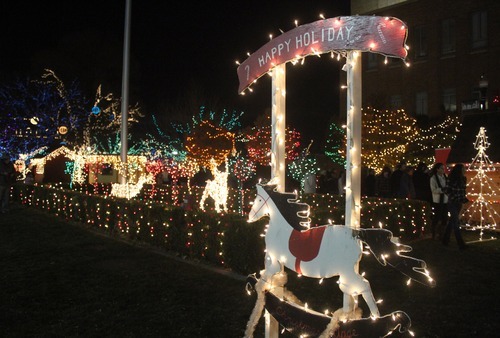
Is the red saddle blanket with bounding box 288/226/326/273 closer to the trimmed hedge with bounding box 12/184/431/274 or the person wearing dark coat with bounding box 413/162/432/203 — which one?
the trimmed hedge with bounding box 12/184/431/274

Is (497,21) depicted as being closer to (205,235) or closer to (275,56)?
(205,235)

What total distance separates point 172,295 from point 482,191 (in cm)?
946

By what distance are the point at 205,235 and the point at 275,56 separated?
4589 mm

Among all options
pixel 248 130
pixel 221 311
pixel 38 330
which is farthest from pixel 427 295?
pixel 248 130

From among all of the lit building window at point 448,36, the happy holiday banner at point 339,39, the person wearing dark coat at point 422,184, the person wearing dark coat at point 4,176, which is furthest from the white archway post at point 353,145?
the lit building window at point 448,36

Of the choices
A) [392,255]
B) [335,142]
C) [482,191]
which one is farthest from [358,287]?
[335,142]

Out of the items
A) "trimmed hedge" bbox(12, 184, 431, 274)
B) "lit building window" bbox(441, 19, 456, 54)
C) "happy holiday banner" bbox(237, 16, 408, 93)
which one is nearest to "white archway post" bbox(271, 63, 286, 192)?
"happy holiday banner" bbox(237, 16, 408, 93)

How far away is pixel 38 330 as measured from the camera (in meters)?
5.08

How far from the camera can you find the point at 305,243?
4.11 metres

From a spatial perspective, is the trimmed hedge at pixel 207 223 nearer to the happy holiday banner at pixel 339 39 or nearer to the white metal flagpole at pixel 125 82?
the white metal flagpole at pixel 125 82

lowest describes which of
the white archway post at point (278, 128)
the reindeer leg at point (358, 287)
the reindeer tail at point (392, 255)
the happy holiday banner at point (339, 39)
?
the reindeer leg at point (358, 287)

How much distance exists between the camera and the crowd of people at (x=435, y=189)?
30.1ft

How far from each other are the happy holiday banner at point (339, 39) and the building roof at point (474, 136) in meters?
9.48

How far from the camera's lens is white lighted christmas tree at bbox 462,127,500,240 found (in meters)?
11.6
